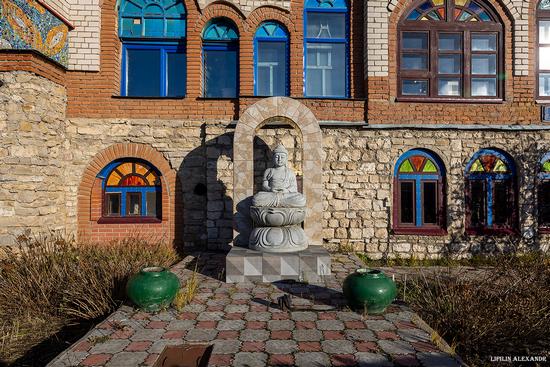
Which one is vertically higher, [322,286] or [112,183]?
[112,183]

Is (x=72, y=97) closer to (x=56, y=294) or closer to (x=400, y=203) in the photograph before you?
(x=56, y=294)

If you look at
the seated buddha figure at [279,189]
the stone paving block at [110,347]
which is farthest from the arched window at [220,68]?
the stone paving block at [110,347]

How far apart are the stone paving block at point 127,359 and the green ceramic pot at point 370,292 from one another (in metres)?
2.55

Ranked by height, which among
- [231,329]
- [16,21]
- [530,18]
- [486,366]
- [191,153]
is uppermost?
[530,18]

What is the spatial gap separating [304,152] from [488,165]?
17.0 feet

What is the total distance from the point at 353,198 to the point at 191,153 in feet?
13.9

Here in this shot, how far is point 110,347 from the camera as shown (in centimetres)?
353

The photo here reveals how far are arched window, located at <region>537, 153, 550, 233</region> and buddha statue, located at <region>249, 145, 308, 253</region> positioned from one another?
679 cm

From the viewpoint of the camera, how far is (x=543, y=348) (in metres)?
4.12

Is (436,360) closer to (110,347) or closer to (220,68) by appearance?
(110,347)

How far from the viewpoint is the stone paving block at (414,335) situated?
3.72 metres

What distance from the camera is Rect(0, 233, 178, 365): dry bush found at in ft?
15.0

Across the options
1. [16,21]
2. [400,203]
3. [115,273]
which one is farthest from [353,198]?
[16,21]

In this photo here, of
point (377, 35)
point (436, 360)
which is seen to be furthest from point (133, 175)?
Result: point (436, 360)
